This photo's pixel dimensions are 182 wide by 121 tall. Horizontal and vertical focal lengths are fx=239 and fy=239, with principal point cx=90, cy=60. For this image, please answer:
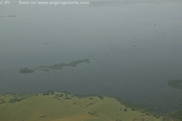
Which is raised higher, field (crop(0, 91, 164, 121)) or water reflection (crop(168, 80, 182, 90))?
water reflection (crop(168, 80, 182, 90))

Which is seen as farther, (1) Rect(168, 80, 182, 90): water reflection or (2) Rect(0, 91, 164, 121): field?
(1) Rect(168, 80, 182, 90): water reflection

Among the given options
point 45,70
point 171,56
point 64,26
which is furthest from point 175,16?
point 45,70

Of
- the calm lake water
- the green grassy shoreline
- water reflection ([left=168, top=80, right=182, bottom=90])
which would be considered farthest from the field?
water reflection ([left=168, top=80, right=182, bottom=90])

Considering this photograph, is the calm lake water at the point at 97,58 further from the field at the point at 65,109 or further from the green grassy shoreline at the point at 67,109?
the field at the point at 65,109

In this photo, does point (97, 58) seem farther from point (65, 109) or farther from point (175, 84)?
point (65, 109)

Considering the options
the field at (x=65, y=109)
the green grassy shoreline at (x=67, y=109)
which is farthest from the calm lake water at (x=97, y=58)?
the field at (x=65, y=109)

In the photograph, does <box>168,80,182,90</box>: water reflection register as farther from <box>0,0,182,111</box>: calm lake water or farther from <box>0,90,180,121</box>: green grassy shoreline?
<box>0,90,180,121</box>: green grassy shoreline

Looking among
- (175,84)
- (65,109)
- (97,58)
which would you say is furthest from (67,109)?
(97,58)
